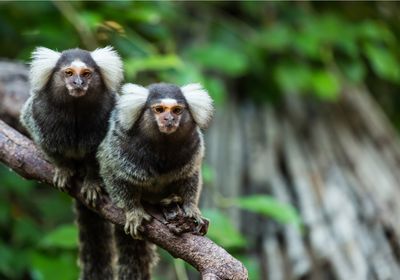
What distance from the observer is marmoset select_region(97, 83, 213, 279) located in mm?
2723

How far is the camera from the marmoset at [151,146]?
2.72 meters

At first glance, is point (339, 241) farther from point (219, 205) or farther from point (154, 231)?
point (154, 231)

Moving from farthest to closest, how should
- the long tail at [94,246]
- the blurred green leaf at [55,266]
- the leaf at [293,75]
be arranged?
the leaf at [293,75], the blurred green leaf at [55,266], the long tail at [94,246]

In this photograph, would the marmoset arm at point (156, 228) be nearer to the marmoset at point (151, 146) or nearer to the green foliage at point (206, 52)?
the marmoset at point (151, 146)

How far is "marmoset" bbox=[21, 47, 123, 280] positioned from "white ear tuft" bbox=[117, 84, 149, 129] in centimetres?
14

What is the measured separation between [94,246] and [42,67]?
0.90m

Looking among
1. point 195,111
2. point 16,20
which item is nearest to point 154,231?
point 195,111

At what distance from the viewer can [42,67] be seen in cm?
283

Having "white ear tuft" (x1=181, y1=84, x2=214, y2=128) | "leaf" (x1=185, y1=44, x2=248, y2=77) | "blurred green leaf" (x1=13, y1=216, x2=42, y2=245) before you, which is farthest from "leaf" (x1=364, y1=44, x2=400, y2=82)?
"blurred green leaf" (x1=13, y1=216, x2=42, y2=245)

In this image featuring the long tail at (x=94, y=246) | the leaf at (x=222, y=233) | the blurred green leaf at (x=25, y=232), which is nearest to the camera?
the long tail at (x=94, y=246)

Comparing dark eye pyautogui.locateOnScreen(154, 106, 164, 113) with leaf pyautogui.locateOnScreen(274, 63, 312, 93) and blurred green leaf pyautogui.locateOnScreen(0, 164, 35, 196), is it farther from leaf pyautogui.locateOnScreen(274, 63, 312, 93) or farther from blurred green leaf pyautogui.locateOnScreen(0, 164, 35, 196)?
leaf pyautogui.locateOnScreen(274, 63, 312, 93)

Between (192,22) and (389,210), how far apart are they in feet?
6.86

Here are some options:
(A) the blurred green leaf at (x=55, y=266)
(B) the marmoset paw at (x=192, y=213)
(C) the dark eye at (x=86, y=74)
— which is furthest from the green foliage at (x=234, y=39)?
(B) the marmoset paw at (x=192, y=213)

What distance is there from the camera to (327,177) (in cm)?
479
